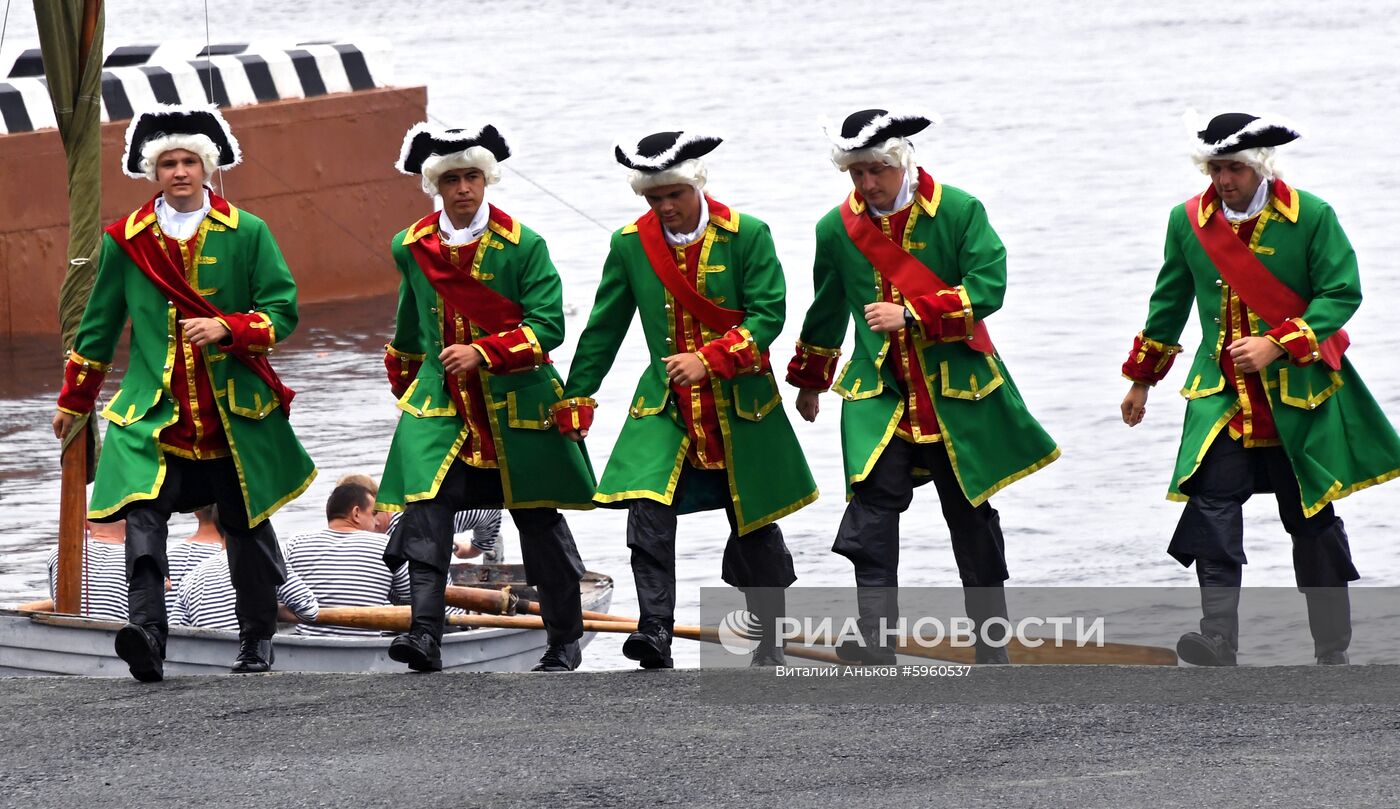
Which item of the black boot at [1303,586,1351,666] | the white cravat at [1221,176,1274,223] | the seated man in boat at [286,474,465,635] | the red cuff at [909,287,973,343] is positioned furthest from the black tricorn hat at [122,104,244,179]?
the black boot at [1303,586,1351,666]

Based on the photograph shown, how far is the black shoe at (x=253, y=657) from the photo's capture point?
833 cm

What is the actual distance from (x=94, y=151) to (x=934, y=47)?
5026cm

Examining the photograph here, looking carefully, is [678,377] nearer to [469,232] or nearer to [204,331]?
[469,232]

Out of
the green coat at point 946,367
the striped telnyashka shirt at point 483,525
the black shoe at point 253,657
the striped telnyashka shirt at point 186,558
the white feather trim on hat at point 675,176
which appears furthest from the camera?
the striped telnyashka shirt at point 483,525

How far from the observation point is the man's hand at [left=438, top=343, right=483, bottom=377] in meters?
7.61

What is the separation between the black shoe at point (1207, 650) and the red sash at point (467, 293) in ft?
7.56

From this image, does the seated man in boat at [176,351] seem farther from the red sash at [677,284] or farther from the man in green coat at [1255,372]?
the man in green coat at [1255,372]

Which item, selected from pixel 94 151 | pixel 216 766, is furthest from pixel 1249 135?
pixel 94 151

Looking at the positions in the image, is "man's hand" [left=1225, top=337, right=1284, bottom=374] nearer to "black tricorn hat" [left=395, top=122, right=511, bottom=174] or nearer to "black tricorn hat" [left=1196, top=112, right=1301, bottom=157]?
"black tricorn hat" [left=1196, top=112, right=1301, bottom=157]

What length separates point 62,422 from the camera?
8.21 meters

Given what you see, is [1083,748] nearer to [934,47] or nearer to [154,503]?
[154,503]

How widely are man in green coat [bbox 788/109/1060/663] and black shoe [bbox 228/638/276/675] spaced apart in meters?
1.94

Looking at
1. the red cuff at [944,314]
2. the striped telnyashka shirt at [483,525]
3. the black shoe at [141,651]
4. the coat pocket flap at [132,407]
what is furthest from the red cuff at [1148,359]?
the striped telnyashka shirt at [483,525]

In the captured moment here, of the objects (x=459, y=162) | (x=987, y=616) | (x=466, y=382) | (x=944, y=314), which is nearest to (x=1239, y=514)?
(x=987, y=616)
